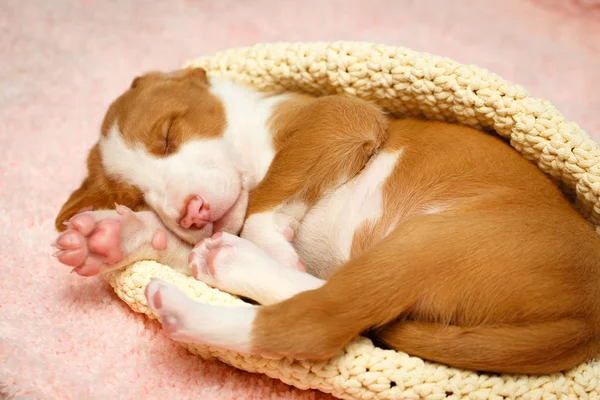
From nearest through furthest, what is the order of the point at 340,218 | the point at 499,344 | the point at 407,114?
the point at 499,344, the point at 340,218, the point at 407,114

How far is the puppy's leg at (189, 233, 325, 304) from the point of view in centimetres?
199

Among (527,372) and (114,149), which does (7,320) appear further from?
(527,372)

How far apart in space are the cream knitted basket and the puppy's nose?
0.17 meters

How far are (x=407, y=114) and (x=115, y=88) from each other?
5.36 feet

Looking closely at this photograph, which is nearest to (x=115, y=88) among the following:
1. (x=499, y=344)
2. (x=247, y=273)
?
(x=247, y=273)

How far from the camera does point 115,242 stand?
2141 millimetres

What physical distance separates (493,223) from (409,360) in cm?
49

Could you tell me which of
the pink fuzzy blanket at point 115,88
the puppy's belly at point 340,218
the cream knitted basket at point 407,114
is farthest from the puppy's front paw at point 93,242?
the puppy's belly at point 340,218

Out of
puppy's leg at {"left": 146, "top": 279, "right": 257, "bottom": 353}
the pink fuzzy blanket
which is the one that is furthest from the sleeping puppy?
the pink fuzzy blanket

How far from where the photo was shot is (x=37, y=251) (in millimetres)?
2553

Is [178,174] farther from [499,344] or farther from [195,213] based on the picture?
[499,344]

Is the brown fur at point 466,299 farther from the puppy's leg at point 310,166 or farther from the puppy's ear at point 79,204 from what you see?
the puppy's ear at point 79,204

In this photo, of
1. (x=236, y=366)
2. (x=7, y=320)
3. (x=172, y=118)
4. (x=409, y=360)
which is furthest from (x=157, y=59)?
(x=409, y=360)

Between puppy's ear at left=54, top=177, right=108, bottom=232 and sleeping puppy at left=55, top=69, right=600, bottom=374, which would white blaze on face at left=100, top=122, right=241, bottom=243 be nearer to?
sleeping puppy at left=55, top=69, right=600, bottom=374
